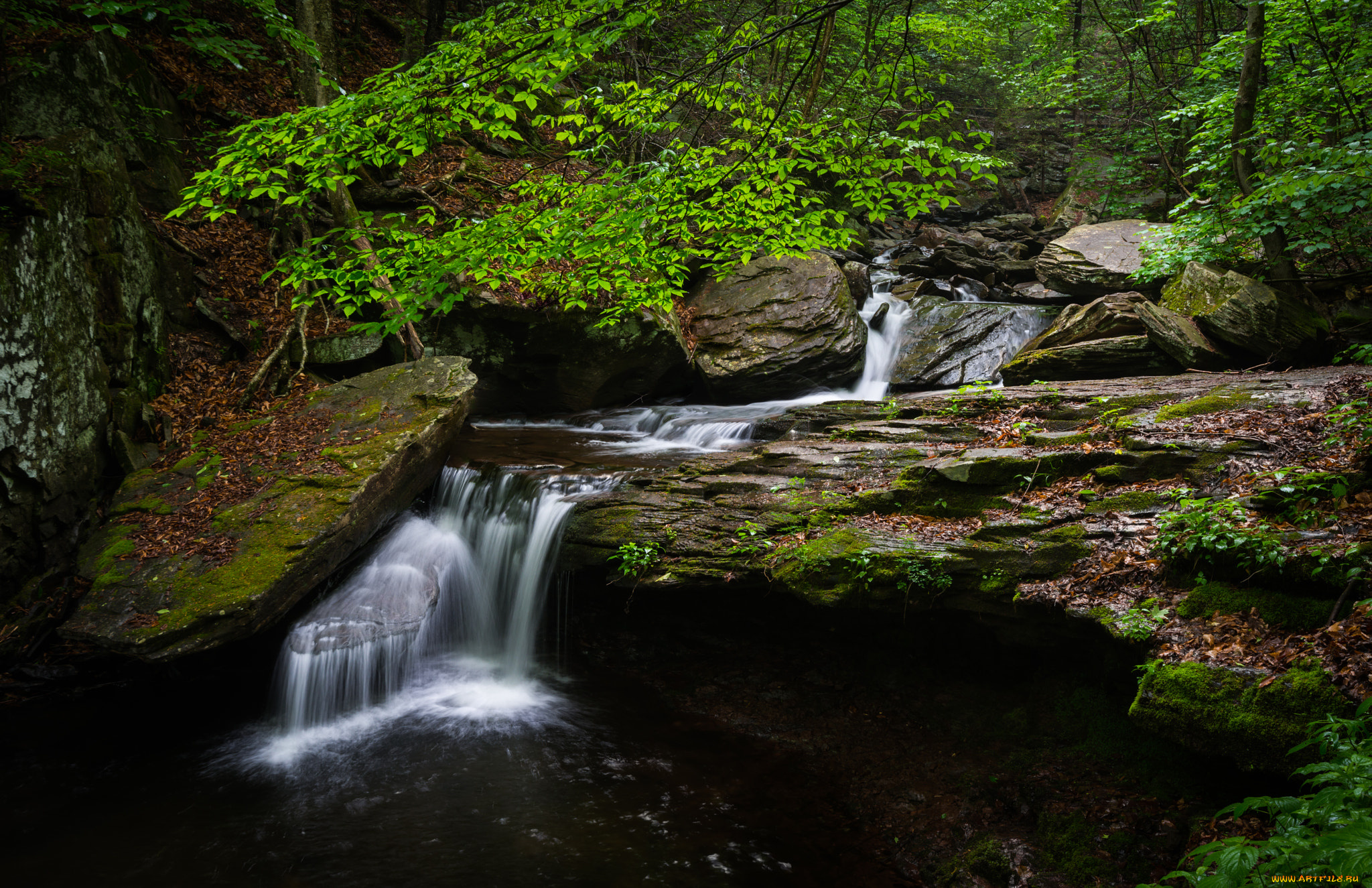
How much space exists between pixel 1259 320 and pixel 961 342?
438 cm

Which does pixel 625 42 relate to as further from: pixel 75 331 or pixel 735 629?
pixel 735 629

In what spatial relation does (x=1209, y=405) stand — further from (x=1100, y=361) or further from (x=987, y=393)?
(x=1100, y=361)

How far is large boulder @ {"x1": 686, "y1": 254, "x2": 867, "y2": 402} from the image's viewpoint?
36.9ft

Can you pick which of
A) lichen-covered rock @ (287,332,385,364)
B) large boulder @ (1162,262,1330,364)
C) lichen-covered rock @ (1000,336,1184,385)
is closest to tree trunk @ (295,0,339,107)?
lichen-covered rock @ (287,332,385,364)

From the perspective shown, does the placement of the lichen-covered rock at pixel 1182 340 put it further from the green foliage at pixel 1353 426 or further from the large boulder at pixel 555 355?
the large boulder at pixel 555 355

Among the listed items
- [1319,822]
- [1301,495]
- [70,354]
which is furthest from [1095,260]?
[70,354]

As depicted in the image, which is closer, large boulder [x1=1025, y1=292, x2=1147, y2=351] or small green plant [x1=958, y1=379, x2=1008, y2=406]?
small green plant [x1=958, y1=379, x2=1008, y2=406]

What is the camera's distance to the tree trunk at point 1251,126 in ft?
26.0

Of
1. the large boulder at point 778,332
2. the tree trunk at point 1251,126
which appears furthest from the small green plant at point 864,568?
the tree trunk at point 1251,126

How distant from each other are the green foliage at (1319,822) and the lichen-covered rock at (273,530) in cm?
597

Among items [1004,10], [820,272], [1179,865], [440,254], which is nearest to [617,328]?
[820,272]

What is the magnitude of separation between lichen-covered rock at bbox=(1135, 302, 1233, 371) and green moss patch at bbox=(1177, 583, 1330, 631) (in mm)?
5469

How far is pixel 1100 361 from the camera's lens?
8531 millimetres

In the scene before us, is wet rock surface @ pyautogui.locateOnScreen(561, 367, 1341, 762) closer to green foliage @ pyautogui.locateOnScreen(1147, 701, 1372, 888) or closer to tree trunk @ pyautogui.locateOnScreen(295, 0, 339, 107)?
green foliage @ pyautogui.locateOnScreen(1147, 701, 1372, 888)
